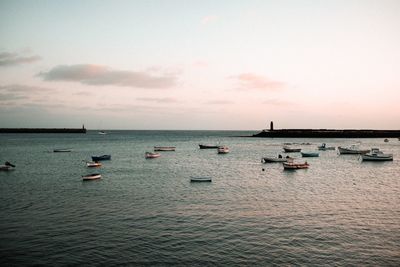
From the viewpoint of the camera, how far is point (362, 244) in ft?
71.9

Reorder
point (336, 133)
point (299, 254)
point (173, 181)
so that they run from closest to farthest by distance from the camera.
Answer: point (299, 254)
point (173, 181)
point (336, 133)

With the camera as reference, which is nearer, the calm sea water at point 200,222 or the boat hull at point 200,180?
the calm sea water at point 200,222

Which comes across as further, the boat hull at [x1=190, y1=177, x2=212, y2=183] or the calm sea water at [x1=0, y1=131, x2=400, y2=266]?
the boat hull at [x1=190, y1=177, x2=212, y2=183]

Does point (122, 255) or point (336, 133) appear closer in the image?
point (122, 255)

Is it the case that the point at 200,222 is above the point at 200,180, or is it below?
below

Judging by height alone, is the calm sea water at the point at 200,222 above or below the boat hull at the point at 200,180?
below

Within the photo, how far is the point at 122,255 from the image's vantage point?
2000cm

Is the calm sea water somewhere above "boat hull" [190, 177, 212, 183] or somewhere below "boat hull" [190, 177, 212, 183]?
below

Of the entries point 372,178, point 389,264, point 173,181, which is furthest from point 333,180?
point 389,264

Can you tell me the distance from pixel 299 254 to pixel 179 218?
10153 millimetres

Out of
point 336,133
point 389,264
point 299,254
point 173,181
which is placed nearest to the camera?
point 389,264

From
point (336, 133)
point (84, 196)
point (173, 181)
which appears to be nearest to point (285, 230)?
point (84, 196)

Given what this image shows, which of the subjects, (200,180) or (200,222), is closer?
(200,222)

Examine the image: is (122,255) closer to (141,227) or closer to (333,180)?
(141,227)
